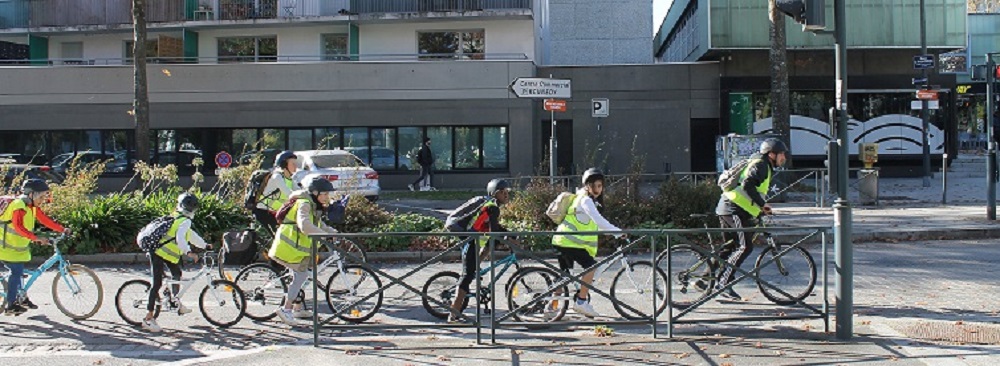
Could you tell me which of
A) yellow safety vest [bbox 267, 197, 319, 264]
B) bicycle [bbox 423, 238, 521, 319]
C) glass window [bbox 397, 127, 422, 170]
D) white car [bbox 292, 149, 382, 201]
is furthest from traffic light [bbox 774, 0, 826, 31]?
glass window [bbox 397, 127, 422, 170]

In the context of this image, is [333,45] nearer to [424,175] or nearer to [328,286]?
[424,175]

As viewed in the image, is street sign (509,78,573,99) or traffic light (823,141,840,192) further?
street sign (509,78,573,99)

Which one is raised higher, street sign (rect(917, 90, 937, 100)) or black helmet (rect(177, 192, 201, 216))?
street sign (rect(917, 90, 937, 100))

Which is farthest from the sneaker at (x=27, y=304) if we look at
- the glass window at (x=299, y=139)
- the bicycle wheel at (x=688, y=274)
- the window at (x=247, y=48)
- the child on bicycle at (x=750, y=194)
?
the window at (x=247, y=48)

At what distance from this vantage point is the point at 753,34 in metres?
27.7

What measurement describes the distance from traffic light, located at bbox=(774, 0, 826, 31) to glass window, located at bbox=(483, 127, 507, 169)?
20.7m

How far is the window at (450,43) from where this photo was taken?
95.0ft

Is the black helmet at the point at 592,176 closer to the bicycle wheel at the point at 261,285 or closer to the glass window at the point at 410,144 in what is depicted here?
the bicycle wheel at the point at 261,285

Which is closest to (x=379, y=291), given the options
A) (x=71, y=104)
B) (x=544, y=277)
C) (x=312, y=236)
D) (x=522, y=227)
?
(x=312, y=236)

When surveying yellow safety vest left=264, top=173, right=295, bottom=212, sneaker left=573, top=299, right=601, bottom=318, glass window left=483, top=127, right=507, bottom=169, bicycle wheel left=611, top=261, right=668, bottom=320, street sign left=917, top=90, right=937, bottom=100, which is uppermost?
street sign left=917, top=90, right=937, bottom=100

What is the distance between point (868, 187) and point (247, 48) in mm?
19882

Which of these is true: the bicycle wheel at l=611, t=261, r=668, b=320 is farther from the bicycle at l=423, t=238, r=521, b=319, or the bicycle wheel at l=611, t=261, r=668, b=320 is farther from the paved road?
the bicycle at l=423, t=238, r=521, b=319

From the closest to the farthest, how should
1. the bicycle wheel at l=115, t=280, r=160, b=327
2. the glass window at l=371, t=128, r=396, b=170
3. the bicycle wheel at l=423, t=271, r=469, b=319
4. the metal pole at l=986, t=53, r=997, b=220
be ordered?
the bicycle wheel at l=423, t=271, r=469, b=319, the bicycle wheel at l=115, t=280, r=160, b=327, the metal pole at l=986, t=53, r=997, b=220, the glass window at l=371, t=128, r=396, b=170

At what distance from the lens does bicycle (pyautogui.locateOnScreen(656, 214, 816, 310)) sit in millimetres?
8508
